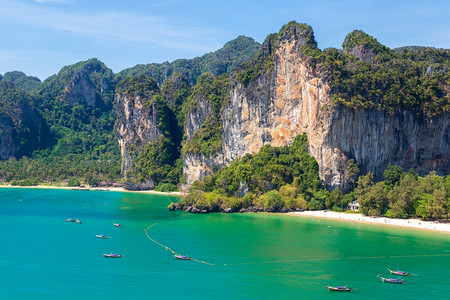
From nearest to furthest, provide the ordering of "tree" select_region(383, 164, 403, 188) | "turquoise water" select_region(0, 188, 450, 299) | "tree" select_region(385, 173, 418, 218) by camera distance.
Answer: "turquoise water" select_region(0, 188, 450, 299)
"tree" select_region(385, 173, 418, 218)
"tree" select_region(383, 164, 403, 188)

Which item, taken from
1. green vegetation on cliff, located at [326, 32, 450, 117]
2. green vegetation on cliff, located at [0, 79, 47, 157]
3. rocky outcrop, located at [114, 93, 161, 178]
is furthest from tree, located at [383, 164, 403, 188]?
green vegetation on cliff, located at [0, 79, 47, 157]

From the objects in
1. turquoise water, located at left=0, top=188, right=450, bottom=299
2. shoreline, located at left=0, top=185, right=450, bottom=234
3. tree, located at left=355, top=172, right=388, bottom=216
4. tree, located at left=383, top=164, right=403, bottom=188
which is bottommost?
turquoise water, located at left=0, top=188, right=450, bottom=299

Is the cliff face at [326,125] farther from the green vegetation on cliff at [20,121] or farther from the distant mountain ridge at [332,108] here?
the green vegetation on cliff at [20,121]

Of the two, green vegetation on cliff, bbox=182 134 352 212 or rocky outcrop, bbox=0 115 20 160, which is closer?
green vegetation on cliff, bbox=182 134 352 212

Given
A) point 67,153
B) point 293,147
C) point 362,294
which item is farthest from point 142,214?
point 67,153

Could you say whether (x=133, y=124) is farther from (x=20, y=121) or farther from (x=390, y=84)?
(x=390, y=84)

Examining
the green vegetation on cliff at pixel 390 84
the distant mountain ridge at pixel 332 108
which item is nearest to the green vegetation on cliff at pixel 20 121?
the distant mountain ridge at pixel 332 108

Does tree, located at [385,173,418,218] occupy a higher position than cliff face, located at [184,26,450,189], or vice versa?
cliff face, located at [184,26,450,189]

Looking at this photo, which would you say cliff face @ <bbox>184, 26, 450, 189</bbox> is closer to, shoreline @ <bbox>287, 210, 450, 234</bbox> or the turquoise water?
shoreline @ <bbox>287, 210, 450, 234</bbox>

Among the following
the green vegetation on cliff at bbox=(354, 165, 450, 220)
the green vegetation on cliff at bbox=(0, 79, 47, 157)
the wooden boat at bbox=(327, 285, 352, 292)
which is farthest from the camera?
the green vegetation on cliff at bbox=(0, 79, 47, 157)
